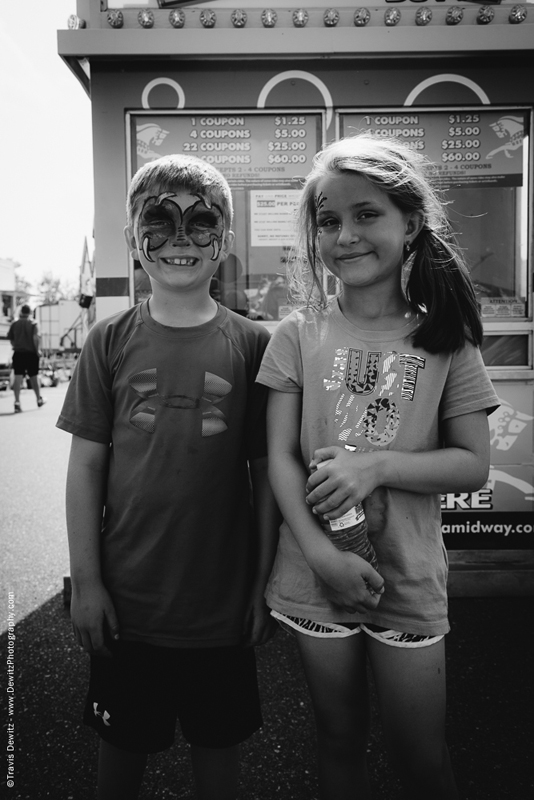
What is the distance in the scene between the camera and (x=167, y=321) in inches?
60.8

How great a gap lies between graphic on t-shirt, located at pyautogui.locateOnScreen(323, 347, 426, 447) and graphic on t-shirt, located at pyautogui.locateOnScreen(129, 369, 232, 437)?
0.28 meters

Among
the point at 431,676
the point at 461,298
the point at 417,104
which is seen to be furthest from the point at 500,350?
the point at 431,676

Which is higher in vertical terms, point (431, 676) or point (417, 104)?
point (417, 104)

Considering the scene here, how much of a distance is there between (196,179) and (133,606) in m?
1.12

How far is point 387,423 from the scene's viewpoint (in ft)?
4.59

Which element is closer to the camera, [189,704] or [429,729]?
[429,729]

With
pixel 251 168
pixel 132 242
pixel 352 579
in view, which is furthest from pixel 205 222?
A: pixel 251 168

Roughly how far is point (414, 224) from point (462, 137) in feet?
5.76

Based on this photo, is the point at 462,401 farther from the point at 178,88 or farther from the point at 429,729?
the point at 178,88

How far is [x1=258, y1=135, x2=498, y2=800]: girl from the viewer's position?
4.35 feet

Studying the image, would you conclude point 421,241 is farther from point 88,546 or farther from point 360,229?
point 88,546

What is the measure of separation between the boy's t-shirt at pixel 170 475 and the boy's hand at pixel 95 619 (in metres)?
0.03

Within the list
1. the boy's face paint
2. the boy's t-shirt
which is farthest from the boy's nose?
the boy's t-shirt

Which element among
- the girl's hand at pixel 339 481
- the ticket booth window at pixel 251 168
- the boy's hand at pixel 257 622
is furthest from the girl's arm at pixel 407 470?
the ticket booth window at pixel 251 168
